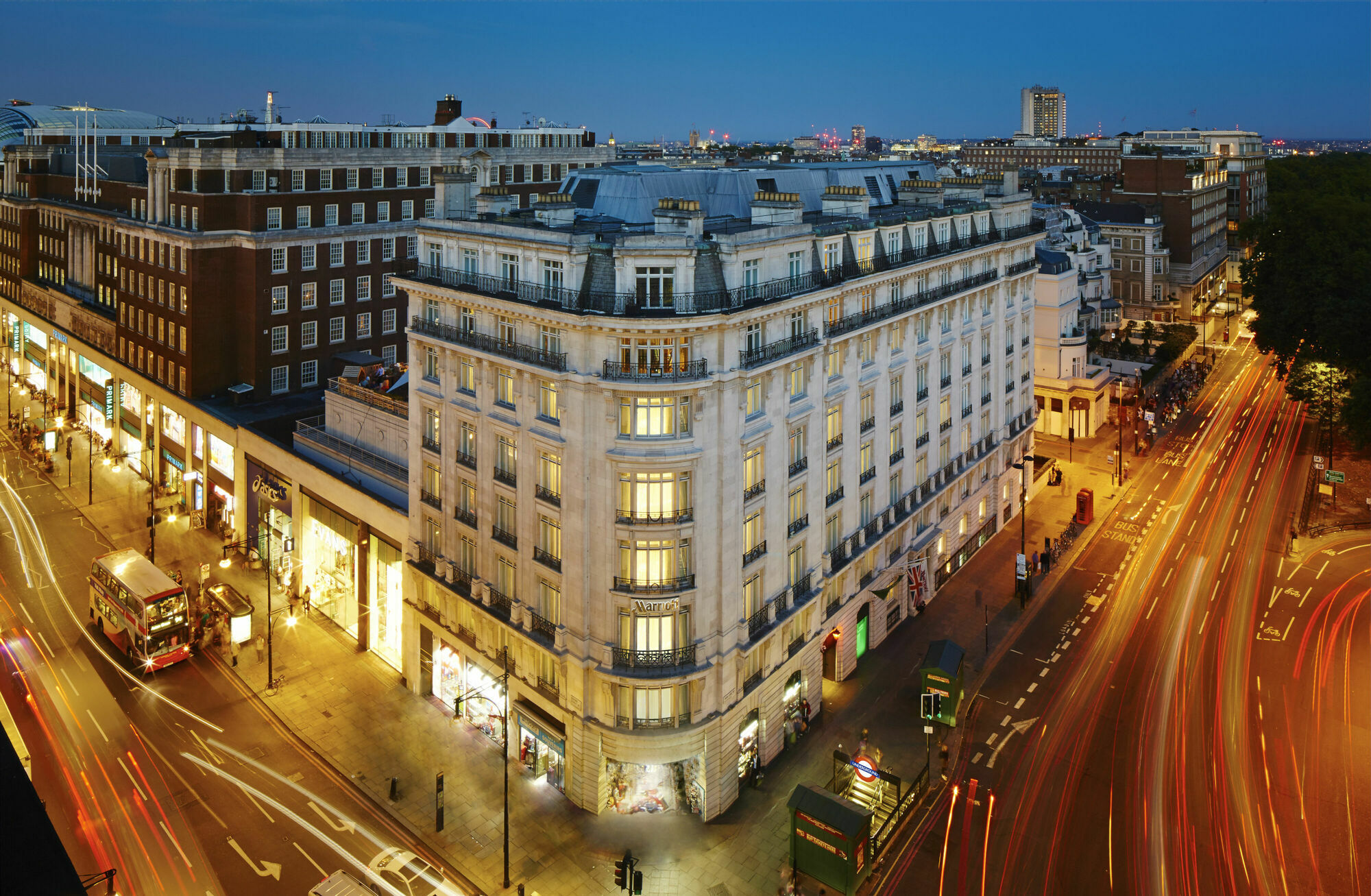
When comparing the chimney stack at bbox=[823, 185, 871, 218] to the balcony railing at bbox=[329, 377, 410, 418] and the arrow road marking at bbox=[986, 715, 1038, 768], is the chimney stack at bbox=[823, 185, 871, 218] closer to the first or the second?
the balcony railing at bbox=[329, 377, 410, 418]

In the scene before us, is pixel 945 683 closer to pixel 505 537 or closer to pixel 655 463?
pixel 655 463

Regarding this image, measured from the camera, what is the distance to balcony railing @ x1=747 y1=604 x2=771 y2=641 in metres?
41.1

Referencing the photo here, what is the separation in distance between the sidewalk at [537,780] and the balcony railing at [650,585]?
33.4 ft

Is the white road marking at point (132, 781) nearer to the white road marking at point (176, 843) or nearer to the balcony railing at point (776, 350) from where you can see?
the white road marking at point (176, 843)

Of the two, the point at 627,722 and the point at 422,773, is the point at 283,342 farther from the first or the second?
the point at 627,722

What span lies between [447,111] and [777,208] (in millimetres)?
66623

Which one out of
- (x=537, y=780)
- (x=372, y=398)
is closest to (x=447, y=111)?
(x=372, y=398)

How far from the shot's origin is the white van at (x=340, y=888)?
30.9 metres

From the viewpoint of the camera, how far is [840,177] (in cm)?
6297

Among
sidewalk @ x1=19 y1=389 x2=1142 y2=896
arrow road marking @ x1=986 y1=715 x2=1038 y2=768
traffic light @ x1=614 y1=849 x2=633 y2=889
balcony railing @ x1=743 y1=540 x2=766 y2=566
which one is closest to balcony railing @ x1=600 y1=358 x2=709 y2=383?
balcony railing @ x1=743 y1=540 x2=766 y2=566

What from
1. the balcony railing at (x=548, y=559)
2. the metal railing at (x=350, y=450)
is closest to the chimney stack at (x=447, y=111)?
the metal railing at (x=350, y=450)

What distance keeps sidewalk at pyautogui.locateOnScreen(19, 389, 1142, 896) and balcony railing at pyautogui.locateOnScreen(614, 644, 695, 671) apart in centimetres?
687

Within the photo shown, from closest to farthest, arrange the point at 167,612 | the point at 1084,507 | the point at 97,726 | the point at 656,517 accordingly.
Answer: the point at 656,517 → the point at 97,726 → the point at 167,612 → the point at 1084,507

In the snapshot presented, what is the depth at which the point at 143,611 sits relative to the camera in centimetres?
4803
